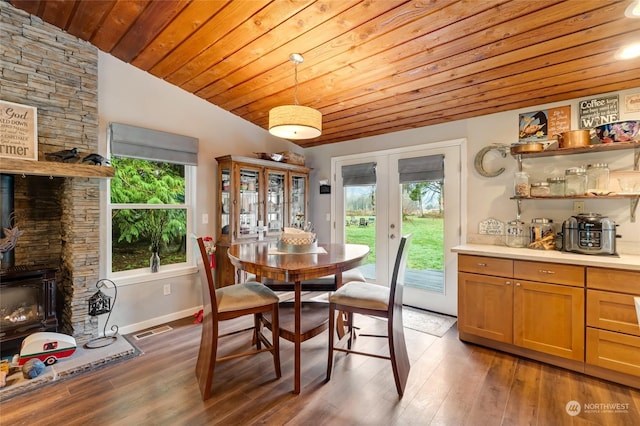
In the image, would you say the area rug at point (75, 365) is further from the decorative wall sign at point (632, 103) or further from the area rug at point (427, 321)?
the decorative wall sign at point (632, 103)

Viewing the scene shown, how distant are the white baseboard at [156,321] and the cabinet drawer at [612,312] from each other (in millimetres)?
3724

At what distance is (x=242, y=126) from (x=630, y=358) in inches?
170

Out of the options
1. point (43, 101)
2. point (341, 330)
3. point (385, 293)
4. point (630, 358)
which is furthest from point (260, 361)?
point (43, 101)

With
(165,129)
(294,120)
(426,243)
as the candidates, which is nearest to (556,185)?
(426,243)

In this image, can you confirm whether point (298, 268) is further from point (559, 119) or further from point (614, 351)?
point (559, 119)

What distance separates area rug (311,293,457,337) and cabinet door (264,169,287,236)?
52.8 inches

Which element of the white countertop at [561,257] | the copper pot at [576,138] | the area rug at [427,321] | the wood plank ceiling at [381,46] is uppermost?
the wood plank ceiling at [381,46]

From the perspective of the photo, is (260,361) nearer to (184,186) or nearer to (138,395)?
(138,395)

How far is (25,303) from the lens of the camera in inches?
96.1

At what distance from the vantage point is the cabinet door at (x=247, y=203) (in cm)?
359

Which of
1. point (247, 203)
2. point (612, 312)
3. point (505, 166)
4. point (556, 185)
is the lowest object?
point (612, 312)

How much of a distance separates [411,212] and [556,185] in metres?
1.45

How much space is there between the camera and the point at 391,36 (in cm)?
217

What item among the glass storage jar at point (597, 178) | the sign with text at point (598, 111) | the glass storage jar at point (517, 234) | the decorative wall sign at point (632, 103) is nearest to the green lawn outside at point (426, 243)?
the glass storage jar at point (517, 234)
